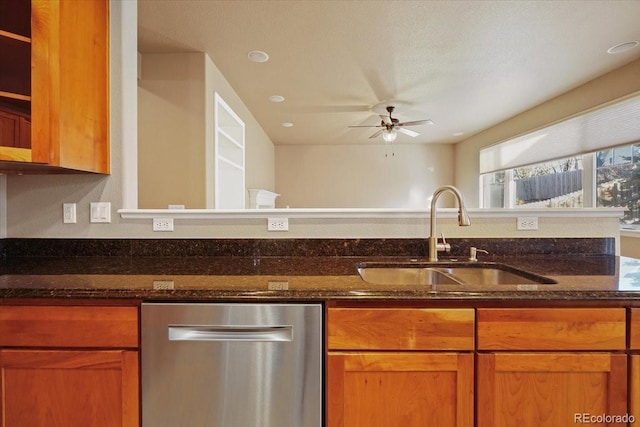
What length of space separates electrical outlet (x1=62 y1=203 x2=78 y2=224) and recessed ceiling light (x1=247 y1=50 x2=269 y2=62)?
1.93 metres

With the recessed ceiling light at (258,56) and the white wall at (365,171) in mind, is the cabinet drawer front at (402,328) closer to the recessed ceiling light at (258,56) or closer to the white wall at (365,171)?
the recessed ceiling light at (258,56)

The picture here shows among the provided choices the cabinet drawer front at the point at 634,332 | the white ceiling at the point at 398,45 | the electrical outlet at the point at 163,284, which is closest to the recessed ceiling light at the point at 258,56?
the white ceiling at the point at 398,45

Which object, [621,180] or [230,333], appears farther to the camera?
Result: [621,180]

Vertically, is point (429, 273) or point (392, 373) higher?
point (429, 273)

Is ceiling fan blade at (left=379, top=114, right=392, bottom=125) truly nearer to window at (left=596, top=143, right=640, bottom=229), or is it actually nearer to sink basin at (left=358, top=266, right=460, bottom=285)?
window at (left=596, top=143, right=640, bottom=229)

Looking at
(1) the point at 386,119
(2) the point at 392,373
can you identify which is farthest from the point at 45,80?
(1) the point at 386,119

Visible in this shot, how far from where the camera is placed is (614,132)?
10.7 ft

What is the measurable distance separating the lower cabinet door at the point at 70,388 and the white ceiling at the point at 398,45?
2.22 metres

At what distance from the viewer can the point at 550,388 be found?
1.02 meters

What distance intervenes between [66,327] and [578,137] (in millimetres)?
4905

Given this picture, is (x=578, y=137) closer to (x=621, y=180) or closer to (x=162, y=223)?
(x=621, y=180)

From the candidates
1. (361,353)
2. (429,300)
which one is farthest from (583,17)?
(361,353)

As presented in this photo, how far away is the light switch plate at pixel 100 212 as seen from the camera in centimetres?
166

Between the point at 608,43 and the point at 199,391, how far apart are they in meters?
3.92
